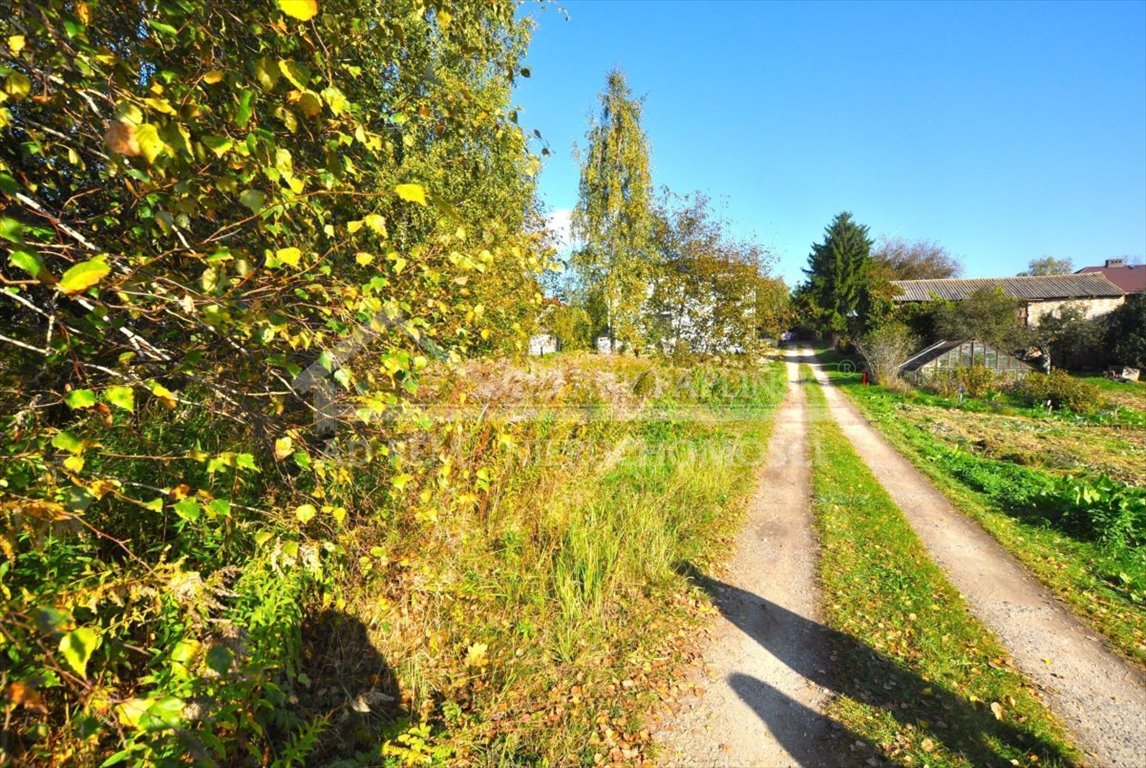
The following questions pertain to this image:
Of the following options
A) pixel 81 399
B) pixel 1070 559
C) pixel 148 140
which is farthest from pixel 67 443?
pixel 1070 559

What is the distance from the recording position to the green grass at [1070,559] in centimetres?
464

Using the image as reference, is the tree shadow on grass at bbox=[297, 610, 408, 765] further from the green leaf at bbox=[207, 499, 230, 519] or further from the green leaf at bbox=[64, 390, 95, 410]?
the green leaf at bbox=[64, 390, 95, 410]

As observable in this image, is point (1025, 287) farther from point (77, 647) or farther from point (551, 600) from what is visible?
point (77, 647)

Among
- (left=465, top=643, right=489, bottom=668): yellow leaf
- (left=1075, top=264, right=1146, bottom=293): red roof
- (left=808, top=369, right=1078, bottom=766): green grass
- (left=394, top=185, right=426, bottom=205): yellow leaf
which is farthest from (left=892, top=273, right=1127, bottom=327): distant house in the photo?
(left=394, top=185, right=426, bottom=205): yellow leaf

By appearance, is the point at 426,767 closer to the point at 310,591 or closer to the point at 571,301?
the point at 310,591

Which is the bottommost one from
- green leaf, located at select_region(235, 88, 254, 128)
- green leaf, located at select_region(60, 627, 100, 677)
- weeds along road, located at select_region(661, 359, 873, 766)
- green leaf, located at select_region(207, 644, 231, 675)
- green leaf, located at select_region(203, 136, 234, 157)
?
weeds along road, located at select_region(661, 359, 873, 766)

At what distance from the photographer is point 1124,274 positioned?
4475cm

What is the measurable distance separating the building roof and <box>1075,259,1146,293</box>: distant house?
368 inches

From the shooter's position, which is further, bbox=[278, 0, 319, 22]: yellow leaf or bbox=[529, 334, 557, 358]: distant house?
bbox=[529, 334, 557, 358]: distant house

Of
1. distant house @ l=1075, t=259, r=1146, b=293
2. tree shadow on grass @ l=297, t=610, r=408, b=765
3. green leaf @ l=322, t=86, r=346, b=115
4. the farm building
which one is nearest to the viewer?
green leaf @ l=322, t=86, r=346, b=115

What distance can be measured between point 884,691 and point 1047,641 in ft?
6.47

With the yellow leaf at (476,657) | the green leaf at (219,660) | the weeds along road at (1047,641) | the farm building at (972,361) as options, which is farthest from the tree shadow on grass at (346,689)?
the farm building at (972,361)

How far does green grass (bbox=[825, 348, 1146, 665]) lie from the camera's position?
4.64 meters

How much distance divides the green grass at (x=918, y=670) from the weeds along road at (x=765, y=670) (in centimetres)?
20
